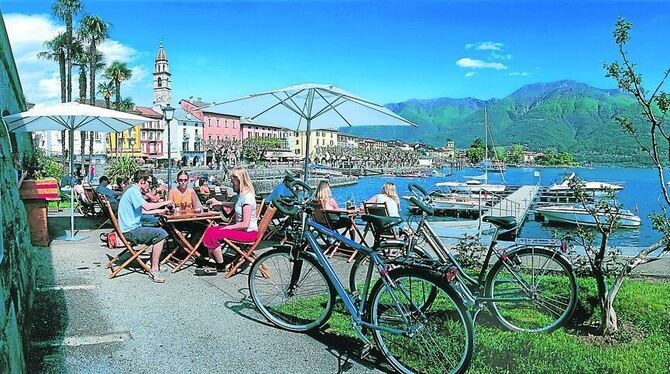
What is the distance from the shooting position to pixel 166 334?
4.43 m

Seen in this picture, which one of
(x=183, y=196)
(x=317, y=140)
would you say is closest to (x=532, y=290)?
(x=183, y=196)

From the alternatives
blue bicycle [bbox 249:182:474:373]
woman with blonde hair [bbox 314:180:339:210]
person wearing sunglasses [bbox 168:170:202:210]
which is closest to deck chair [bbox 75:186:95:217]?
person wearing sunglasses [bbox 168:170:202:210]

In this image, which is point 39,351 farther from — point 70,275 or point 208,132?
point 208,132

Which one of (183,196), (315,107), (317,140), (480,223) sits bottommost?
(480,223)

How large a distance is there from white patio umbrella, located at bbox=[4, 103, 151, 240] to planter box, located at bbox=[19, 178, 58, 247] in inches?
32.2

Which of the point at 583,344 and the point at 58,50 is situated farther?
the point at 58,50

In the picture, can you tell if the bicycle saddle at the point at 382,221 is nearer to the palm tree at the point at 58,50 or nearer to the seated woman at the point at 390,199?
the seated woman at the point at 390,199

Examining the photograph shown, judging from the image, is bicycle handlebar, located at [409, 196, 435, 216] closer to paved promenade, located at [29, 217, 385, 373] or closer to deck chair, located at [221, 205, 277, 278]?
paved promenade, located at [29, 217, 385, 373]

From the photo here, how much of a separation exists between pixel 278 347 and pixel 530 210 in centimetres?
3330

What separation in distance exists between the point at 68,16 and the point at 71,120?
124 ft

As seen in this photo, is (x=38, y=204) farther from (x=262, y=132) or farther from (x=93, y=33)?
(x=262, y=132)

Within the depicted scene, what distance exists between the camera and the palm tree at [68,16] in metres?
41.3

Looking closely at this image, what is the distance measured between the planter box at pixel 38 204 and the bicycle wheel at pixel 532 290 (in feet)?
23.3

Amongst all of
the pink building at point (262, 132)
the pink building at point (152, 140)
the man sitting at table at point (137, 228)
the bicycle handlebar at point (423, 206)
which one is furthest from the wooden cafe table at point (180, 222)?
the pink building at point (262, 132)
